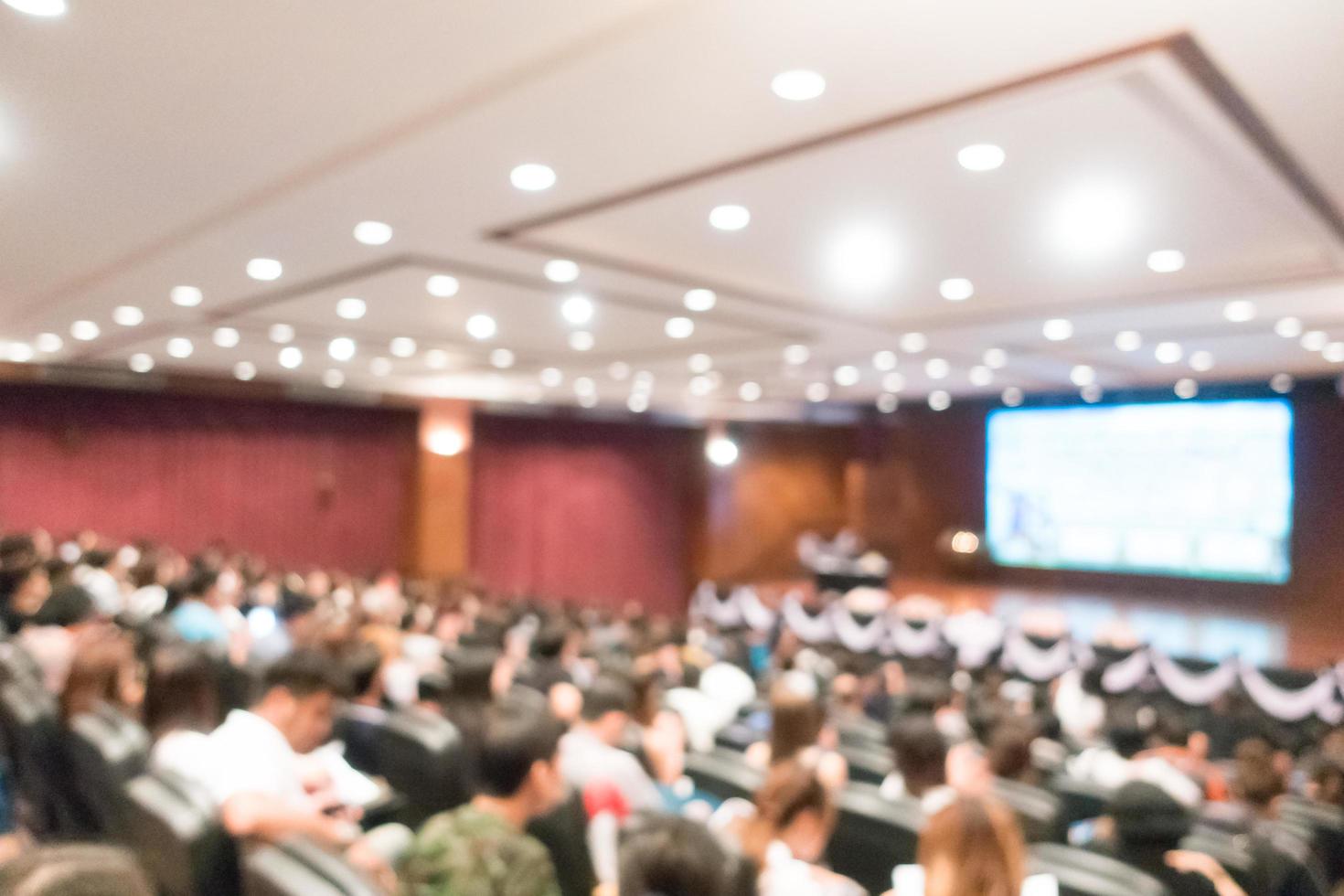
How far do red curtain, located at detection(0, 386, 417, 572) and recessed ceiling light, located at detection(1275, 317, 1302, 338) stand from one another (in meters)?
11.5

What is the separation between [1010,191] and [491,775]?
3.50 m

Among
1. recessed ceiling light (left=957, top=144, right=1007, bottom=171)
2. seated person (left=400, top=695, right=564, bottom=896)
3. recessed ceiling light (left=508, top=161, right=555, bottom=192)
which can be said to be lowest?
seated person (left=400, top=695, right=564, bottom=896)

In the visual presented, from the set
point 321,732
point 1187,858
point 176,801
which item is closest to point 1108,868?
point 1187,858

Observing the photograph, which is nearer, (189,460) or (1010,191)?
(1010,191)

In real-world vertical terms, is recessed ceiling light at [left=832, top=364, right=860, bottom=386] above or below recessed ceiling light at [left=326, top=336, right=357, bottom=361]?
above

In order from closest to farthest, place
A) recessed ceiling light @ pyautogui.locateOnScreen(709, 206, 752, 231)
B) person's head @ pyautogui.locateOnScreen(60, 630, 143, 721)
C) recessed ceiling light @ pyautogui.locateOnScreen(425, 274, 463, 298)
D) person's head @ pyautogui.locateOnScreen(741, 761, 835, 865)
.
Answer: person's head @ pyautogui.locateOnScreen(741, 761, 835, 865)
person's head @ pyautogui.locateOnScreen(60, 630, 143, 721)
recessed ceiling light @ pyautogui.locateOnScreen(709, 206, 752, 231)
recessed ceiling light @ pyautogui.locateOnScreen(425, 274, 463, 298)

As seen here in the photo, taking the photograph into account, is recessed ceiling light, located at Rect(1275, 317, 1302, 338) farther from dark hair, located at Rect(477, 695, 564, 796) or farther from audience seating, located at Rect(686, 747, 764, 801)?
dark hair, located at Rect(477, 695, 564, 796)

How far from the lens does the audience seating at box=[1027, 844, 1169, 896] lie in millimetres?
2305

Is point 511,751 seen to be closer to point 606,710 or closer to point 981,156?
point 606,710

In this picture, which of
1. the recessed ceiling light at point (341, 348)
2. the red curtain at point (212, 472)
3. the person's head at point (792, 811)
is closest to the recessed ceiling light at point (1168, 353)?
the recessed ceiling light at point (341, 348)

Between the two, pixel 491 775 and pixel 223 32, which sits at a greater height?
pixel 223 32

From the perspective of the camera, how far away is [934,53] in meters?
2.95

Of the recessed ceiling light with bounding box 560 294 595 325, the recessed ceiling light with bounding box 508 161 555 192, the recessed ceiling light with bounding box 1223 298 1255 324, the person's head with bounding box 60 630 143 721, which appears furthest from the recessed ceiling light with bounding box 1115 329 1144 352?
the person's head with bounding box 60 630 143 721

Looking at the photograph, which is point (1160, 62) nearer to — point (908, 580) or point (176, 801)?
point (176, 801)
